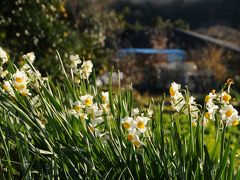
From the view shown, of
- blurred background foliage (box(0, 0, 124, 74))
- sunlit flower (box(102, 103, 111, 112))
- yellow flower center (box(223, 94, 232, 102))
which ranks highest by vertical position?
yellow flower center (box(223, 94, 232, 102))

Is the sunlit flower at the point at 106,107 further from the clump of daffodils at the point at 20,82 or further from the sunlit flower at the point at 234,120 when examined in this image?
the sunlit flower at the point at 234,120

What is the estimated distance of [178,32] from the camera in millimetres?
27109

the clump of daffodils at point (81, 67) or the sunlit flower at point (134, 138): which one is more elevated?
the clump of daffodils at point (81, 67)

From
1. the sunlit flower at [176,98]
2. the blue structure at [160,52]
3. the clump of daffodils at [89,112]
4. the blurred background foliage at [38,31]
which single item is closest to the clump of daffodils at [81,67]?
the clump of daffodils at [89,112]

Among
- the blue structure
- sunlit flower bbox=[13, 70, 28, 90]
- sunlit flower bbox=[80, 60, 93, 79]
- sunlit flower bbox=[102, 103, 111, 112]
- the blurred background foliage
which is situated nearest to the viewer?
sunlit flower bbox=[13, 70, 28, 90]

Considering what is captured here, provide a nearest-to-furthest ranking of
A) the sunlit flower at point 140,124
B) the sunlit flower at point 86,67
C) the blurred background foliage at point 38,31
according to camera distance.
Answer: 1. the sunlit flower at point 140,124
2. the sunlit flower at point 86,67
3. the blurred background foliage at point 38,31

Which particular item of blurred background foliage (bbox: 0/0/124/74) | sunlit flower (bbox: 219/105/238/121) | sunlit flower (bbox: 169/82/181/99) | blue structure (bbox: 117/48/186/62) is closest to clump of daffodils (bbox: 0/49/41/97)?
sunlit flower (bbox: 169/82/181/99)

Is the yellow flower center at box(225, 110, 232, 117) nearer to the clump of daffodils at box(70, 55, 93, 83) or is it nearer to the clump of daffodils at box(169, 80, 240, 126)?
the clump of daffodils at box(169, 80, 240, 126)

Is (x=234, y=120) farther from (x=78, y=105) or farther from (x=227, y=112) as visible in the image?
(x=78, y=105)

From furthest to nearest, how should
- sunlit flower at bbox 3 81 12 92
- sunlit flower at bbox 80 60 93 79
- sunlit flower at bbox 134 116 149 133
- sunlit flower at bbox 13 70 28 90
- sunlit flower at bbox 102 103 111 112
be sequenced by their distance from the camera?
sunlit flower at bbox 80 60 93 79, sunlit flower at bbox 102 103 111 112, sunlit flower at bbox 3 81 12 92, sunlit flower at bbox 13 70 28 90, sunlit flower at bbox 134 116 149 133

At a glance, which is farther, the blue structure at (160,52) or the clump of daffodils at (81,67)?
the blue structure at (160,52)

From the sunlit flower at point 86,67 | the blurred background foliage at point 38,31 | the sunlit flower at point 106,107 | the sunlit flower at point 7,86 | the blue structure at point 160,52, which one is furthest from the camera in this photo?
the blue structure at point 160,52

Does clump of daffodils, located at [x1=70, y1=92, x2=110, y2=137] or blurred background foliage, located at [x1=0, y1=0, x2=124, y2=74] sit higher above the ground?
clump of daffodils, located at [x1=70, y1=92, x2=110, y2=137]

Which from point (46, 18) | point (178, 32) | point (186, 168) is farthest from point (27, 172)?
point (178, 32)
